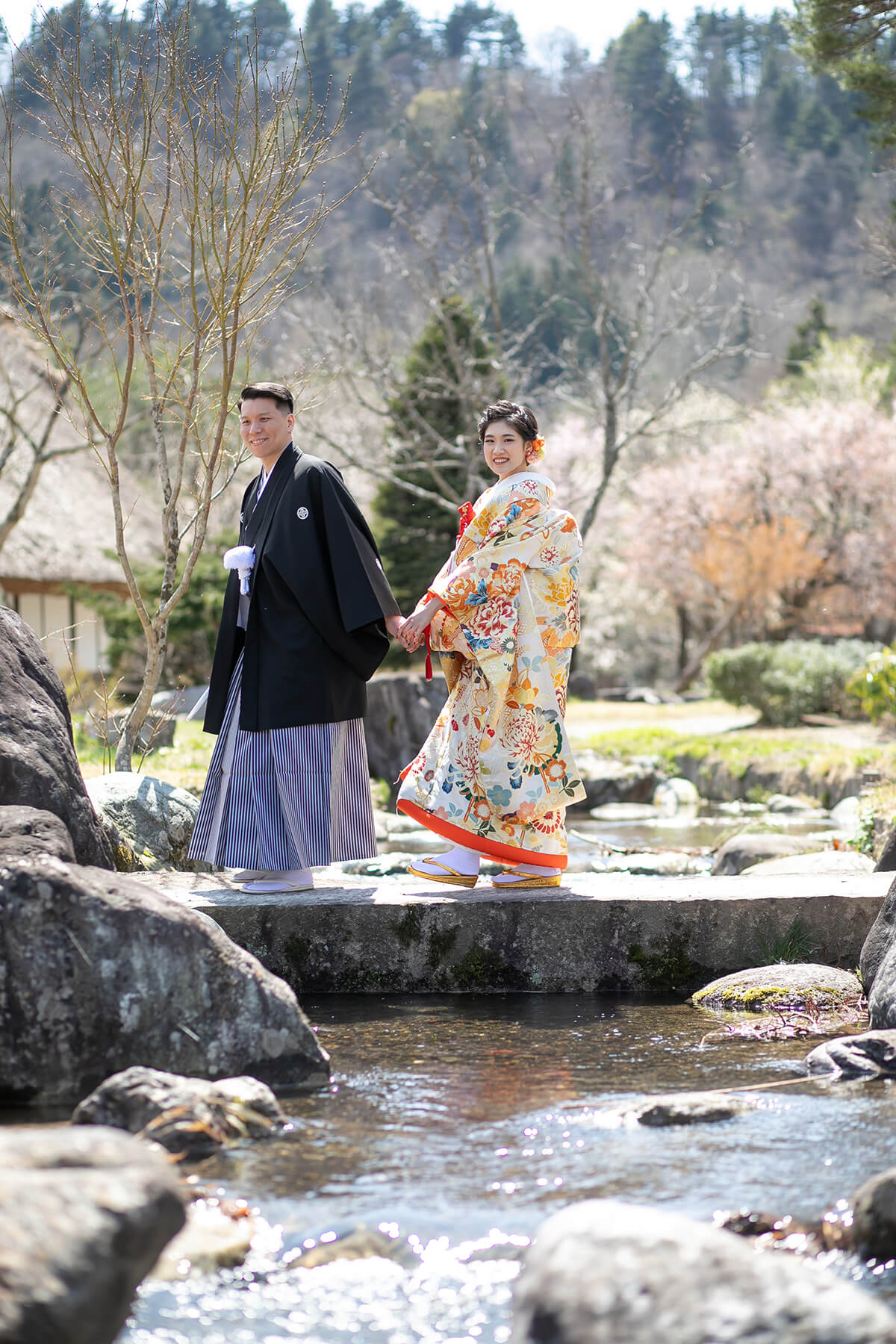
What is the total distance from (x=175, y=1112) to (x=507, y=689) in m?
2.66

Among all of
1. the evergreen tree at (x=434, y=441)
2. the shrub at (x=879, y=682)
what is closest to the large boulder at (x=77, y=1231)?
the shrub at (x=879, y=682)

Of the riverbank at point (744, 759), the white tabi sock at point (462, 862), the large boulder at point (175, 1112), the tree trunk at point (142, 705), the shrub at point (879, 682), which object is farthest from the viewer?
the shrub at point (879, 682)

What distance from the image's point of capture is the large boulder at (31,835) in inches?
136

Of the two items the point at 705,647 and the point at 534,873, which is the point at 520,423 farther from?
the point at 705,647

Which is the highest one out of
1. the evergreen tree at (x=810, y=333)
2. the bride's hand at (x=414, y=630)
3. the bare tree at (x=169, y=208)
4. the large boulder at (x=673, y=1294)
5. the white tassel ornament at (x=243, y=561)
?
the evergreen tree at (x=810, y=333)

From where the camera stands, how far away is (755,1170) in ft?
9.05

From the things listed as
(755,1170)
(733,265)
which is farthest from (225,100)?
(733,265)

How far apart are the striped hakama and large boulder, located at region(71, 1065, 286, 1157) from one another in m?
1.82

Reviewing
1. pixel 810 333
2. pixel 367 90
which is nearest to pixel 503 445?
pixel 810 333

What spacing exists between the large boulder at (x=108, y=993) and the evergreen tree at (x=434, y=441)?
1255cm

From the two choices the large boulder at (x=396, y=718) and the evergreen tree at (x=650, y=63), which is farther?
the evergreen tree at (x=650, y=63)

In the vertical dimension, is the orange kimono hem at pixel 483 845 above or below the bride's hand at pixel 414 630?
below

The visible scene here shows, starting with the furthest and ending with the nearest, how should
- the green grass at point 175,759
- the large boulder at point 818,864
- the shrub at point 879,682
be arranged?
the shrub at point 879,682 → the green grass at point 175,759 → the large boulder at point 818,864

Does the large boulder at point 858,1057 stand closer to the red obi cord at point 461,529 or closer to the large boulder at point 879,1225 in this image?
the large boulder at point 879,1225
